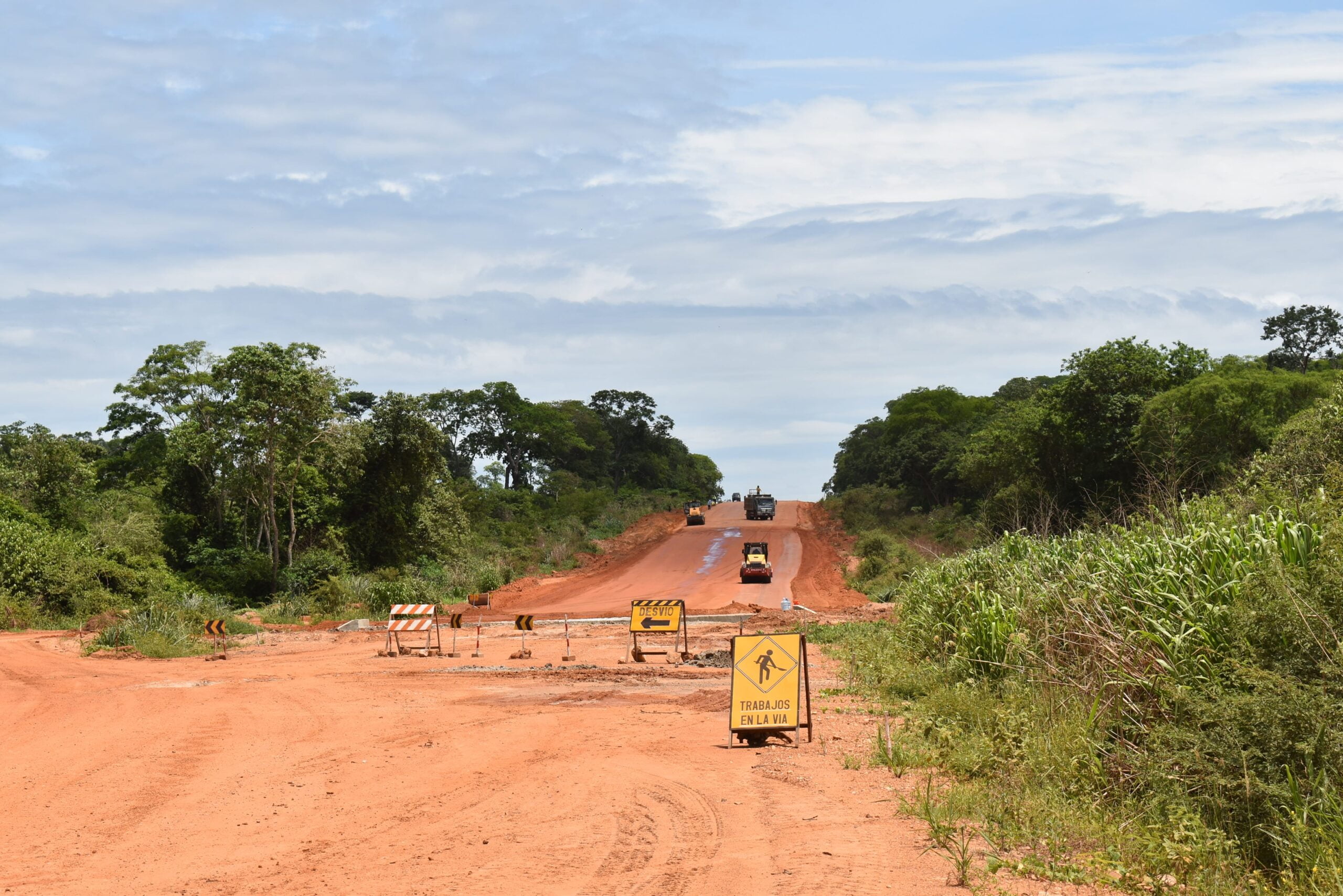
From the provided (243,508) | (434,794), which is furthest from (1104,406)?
(434,794)

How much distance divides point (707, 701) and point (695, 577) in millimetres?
29238

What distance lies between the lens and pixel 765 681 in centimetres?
1219

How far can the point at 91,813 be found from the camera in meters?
9.29

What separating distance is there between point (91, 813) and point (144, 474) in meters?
42.8

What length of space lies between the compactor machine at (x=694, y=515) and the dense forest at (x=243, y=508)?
18.5m

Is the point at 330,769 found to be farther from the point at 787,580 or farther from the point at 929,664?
the point at 787,580

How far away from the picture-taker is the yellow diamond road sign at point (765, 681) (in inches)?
472

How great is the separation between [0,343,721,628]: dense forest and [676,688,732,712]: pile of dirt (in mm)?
14505

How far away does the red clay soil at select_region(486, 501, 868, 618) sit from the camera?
37.1 metres

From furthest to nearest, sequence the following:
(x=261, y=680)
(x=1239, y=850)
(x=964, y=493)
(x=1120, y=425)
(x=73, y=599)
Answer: (x=964, y=493) < (x=1120, y=425) < (x=73, y=599) < (x=261, y=680) < (x=1239, y=850)

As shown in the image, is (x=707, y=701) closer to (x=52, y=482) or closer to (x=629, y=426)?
(x=52, y=482)

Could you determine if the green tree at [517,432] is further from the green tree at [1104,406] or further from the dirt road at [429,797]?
the dirt road at [429,797]

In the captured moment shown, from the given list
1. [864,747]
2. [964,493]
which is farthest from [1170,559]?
[964,493]

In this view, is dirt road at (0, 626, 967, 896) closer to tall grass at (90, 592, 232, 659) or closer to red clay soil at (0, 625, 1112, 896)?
red clay soil at (0, 625, 1112, 896)
